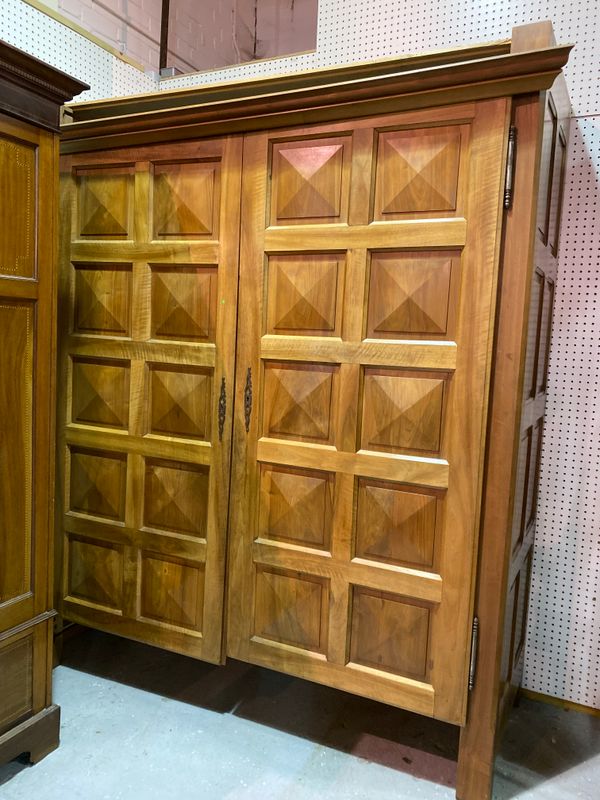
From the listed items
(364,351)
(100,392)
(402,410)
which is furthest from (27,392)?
(402,410)

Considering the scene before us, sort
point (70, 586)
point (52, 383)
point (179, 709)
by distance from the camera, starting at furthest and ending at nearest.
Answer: point (70, 586) → point (179, 709) → point (52, 383)

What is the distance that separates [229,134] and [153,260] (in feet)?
1.56

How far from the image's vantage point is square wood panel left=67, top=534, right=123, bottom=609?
7.06 feet

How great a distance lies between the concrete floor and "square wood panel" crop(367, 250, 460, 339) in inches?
53.4

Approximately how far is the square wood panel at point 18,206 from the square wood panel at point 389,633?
137 cm

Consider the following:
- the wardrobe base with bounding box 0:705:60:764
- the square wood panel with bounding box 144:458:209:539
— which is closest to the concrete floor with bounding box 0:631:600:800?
the wardrobe base with bounding box 0:705:60:764

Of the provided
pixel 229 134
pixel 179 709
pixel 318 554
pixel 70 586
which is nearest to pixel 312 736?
pixel 179 709

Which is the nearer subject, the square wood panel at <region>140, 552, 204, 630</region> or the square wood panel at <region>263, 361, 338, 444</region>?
the square wood panel at <region>263, 361, 338, 444</region>

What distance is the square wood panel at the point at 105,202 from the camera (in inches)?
80.0

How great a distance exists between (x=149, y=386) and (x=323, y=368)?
0.65 meters

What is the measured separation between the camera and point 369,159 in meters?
1.68

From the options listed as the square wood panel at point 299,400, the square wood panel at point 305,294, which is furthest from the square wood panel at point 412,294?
the square wood panel at point 299,400

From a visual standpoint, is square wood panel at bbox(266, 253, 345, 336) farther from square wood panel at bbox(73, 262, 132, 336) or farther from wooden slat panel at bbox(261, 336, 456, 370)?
square wood panel at bbox(73, 262, 132, 336)

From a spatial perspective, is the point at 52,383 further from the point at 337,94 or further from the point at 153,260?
the point at 337,94
